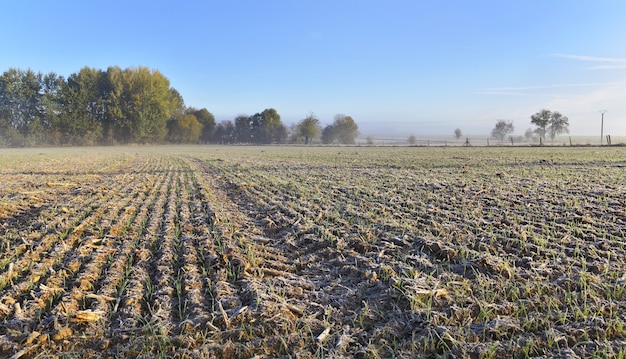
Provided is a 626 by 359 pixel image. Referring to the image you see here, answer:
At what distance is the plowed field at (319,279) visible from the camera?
2490 millimetres

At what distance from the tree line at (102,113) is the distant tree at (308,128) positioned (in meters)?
0.21

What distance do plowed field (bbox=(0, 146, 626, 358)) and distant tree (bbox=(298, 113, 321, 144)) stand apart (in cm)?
6476

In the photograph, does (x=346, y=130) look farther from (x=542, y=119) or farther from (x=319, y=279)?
(x=319, y=279)

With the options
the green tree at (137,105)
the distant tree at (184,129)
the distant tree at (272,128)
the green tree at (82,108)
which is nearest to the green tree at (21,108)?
the green tree at (82,108)

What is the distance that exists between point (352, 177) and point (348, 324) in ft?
28.8

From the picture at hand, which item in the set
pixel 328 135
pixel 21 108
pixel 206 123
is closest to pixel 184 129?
pixel 206 123

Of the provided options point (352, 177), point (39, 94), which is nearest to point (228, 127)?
point (39, 94)

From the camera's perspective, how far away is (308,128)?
Answer: 232 feet

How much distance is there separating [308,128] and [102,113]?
37.8 metres

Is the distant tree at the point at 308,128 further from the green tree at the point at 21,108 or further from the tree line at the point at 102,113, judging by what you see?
the green tree at the point at 21,108

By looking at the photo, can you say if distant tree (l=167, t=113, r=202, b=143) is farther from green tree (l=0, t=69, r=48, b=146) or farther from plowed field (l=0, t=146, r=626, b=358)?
plowed field (l=0, t=146, r=626, b=358)

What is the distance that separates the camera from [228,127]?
7244 centimetres

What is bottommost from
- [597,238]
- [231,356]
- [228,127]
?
[231,356]

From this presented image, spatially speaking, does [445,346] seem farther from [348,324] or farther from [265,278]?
→ [265,278]
